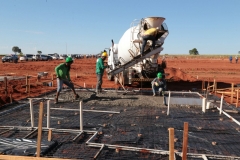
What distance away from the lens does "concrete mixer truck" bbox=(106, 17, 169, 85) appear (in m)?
11.1

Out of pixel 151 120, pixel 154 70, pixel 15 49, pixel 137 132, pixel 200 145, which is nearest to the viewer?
pixel 200 145

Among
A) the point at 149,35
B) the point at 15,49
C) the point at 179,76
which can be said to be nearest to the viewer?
the point at 149,35

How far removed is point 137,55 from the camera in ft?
38.9

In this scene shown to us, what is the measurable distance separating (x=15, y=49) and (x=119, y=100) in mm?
115045

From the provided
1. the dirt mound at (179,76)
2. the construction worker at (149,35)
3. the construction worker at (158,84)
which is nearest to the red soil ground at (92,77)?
the dirt mound at (179,76)

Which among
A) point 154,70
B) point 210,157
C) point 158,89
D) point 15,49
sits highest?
point 15,49

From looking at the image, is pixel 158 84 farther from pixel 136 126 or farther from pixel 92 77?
pixel 92 77

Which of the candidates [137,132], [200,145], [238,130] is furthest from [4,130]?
[238,130]

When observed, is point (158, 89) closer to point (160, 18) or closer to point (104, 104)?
point (104, 104)

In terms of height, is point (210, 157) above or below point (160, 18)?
below

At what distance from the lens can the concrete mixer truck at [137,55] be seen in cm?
1109

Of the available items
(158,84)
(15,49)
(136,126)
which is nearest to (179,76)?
(158,84)

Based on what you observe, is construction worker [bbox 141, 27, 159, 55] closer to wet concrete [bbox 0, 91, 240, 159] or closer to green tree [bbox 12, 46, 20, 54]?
wet concrete [bbox 0, 91, 240, 159]

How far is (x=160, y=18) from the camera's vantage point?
10984 millimetres
